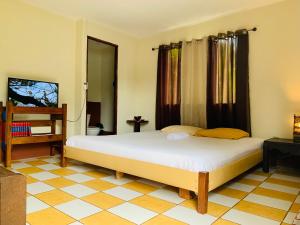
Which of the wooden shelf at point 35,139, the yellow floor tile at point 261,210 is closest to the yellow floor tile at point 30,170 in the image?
the wooden shelf at point 35,139

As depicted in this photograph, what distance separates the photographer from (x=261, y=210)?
1851 millimetres

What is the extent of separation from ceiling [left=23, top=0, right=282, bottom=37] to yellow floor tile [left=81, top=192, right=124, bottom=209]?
279 centimetres

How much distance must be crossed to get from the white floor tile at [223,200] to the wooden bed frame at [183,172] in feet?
0.47

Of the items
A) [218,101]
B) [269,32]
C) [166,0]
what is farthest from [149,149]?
[269,32]

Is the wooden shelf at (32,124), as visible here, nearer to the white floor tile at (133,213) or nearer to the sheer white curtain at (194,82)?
the white floor tile at (133,213)

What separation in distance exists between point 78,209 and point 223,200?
1237 millimetres

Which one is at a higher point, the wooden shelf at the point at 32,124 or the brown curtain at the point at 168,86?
the brown curtain at the point at 168,86

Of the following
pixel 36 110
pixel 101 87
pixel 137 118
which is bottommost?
pixel 137 118

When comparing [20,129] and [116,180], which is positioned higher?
[20,129]

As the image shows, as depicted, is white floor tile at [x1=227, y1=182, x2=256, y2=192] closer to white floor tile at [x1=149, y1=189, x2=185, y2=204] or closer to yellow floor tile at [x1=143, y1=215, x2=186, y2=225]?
white floor tile at [x1=149, y1=189, x2=185, y2=204]

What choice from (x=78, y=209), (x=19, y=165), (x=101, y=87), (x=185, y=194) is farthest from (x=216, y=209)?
(x=101, y=87)

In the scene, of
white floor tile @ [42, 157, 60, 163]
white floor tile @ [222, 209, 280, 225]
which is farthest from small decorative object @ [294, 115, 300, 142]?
white floor tile @ [42, 157, 60, 163]

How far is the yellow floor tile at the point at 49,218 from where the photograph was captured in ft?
5.21

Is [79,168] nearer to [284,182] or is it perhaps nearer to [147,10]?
[284,182]
